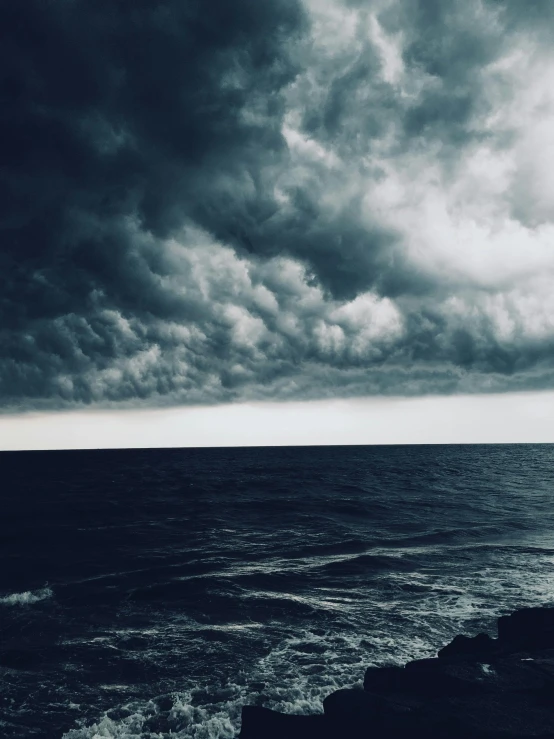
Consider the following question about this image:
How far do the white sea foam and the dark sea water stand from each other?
3.5 inches

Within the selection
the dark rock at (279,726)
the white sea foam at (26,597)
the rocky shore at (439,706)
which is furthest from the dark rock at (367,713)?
the white sea foam at (26,597)

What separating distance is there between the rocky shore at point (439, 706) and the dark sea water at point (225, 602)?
2.15 m

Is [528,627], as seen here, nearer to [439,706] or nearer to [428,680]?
[428,680]

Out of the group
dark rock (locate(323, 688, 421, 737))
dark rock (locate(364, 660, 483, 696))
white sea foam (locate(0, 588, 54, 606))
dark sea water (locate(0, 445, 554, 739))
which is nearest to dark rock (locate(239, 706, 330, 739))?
dark rock (locate(323, 688, 421, 737))

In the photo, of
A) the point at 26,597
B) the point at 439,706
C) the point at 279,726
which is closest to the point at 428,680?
the point at 439,706

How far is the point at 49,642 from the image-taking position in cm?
1642

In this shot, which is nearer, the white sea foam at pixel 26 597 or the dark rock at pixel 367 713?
the dark rock at pixel 367 713

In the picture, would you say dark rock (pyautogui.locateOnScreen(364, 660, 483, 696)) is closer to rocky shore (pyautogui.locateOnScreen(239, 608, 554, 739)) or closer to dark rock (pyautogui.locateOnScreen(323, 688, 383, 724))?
rocky shore (pyautogui.locateOnScreen(239, 608, 554, 739))

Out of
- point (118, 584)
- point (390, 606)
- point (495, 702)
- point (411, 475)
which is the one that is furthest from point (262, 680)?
point (411, 475)

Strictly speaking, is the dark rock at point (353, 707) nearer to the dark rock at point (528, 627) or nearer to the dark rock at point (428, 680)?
the dark rock at point (428, 680)

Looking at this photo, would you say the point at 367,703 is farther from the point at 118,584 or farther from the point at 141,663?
the point at 118,584

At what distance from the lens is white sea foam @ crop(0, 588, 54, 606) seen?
2044 cm

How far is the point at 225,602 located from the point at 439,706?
39.6ft

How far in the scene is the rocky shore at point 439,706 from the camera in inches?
371
